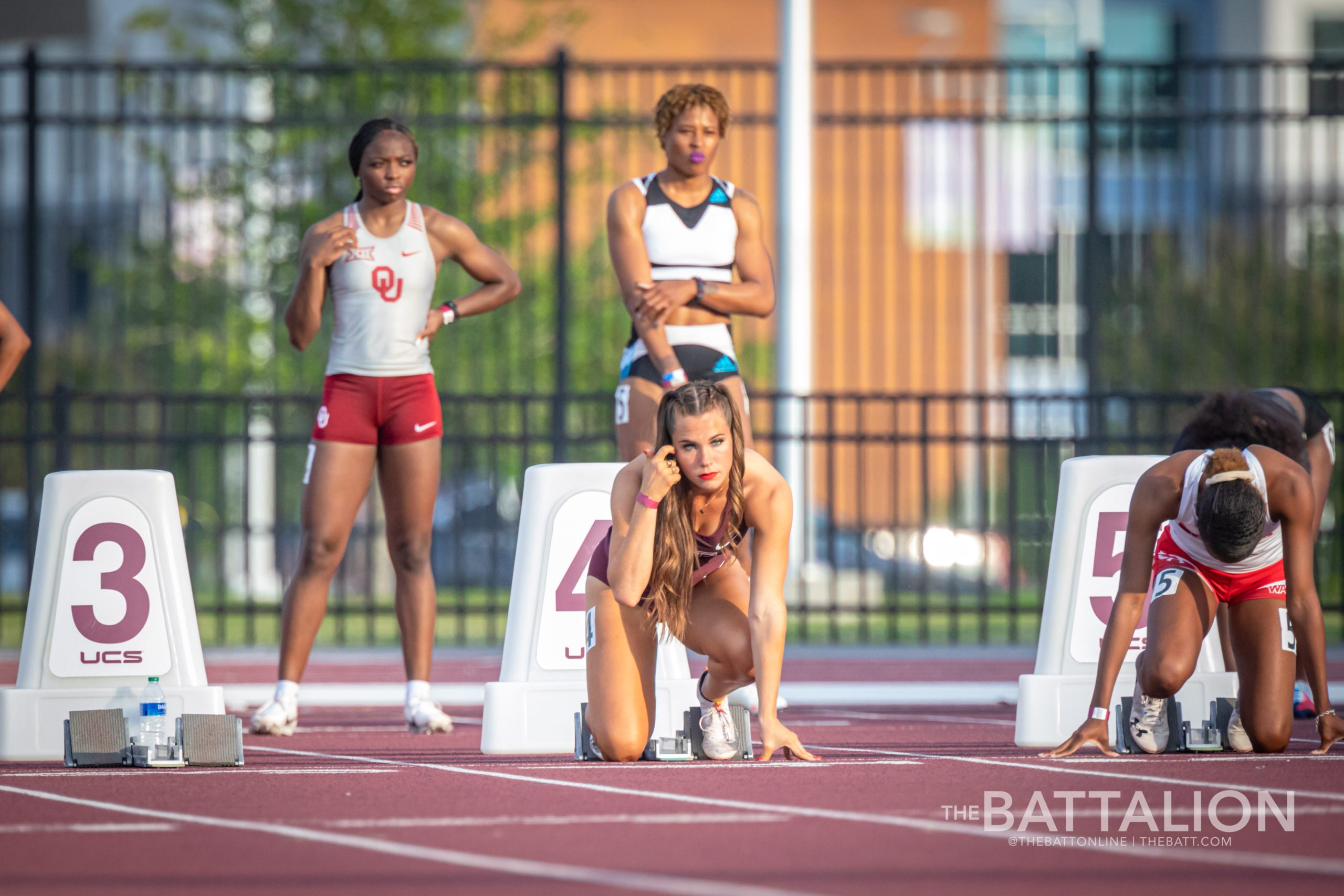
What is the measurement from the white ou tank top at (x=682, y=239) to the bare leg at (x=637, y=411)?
19.1 inches

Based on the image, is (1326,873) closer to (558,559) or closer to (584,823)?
(584,823)

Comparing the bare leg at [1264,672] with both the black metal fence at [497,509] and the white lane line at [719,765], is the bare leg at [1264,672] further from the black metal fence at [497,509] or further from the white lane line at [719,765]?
the black metal fence at [497,509]

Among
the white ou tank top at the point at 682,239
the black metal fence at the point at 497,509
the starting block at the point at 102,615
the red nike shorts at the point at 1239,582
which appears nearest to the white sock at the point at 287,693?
the starting block at the point at 102,615

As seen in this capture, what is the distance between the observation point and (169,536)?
6609mm

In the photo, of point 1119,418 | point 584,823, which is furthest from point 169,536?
point 1119,418

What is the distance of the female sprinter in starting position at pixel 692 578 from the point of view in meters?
5.80

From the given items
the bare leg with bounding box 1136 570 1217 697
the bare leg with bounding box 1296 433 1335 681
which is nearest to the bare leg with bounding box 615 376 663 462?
the bare leg with bounding box 1136 570 1217 697

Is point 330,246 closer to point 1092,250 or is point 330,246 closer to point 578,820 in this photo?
point 578,820

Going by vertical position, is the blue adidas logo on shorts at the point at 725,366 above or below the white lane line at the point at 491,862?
above

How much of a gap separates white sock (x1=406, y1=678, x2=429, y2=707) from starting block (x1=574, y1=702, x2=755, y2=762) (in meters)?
1.23

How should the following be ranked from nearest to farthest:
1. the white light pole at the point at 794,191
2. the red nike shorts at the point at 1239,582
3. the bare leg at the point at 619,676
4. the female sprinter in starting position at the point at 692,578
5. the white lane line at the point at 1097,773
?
the white lane line at the point at 1097,773 → the female sprinter in starting position at the point at 692,578 → the bare leg at the point at 619,676 → the red nike shorts at the point at 1239,582 → the white light pole at the point at 794,191

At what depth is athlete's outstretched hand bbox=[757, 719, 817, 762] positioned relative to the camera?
224 inches

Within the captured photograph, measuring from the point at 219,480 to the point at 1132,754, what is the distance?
8393 millimetres

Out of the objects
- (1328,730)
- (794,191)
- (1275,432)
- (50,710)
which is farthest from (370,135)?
(794,191)
